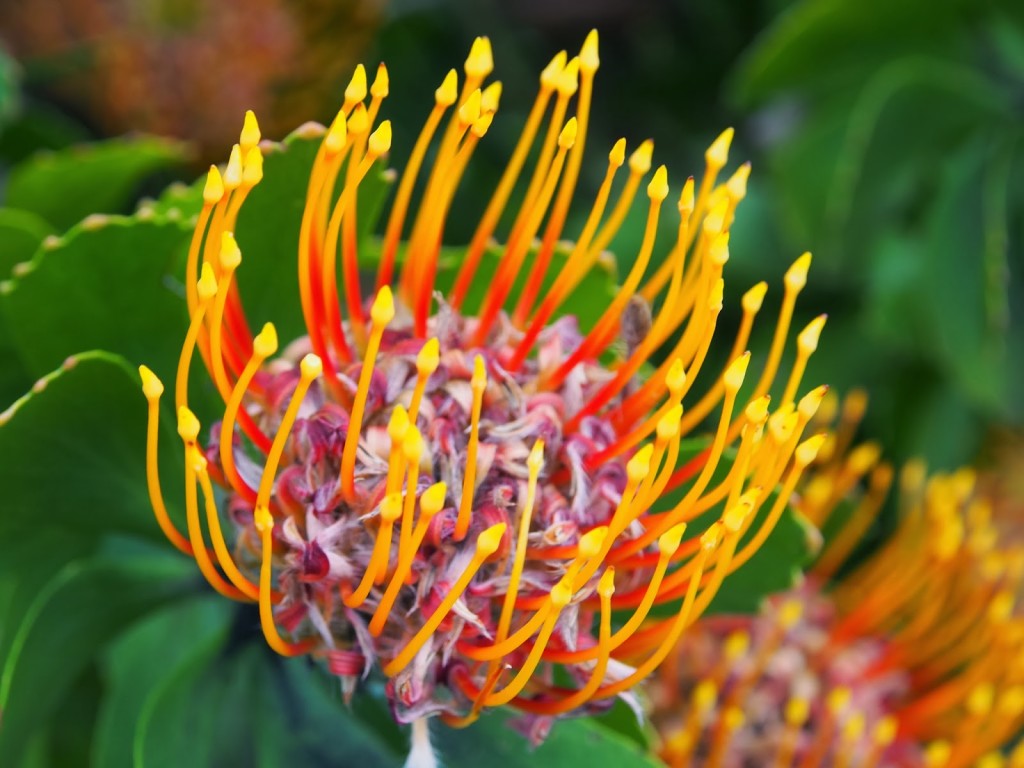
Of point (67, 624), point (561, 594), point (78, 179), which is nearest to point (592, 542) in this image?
point (561, 594)

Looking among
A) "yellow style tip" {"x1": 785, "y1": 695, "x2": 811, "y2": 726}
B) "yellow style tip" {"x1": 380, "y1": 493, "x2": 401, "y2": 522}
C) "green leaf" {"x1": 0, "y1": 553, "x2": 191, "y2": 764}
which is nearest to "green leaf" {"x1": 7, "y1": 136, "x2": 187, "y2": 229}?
"green leaf" {"x1": 0, "y1": 553, "x2": 191, "y2": 764}

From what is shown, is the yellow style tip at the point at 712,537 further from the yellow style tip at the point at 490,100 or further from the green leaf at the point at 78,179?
the green leaf at the point at 78,179

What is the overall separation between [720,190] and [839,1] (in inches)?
17.9

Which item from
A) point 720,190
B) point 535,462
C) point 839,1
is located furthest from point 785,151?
point 535,462

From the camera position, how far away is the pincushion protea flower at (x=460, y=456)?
0.40 m

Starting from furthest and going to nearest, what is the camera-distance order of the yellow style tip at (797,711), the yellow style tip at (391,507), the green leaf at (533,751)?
the yellow style tip at (797,711), the green leaf at (533,751), the yellow style tip at (391,507)

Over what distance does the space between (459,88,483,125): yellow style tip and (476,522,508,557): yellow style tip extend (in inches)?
5.9

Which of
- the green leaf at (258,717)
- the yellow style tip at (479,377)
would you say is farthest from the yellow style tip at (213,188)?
the green leaf at (258,717)

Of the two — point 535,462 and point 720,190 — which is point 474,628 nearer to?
point 535,462

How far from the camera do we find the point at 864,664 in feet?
2.30

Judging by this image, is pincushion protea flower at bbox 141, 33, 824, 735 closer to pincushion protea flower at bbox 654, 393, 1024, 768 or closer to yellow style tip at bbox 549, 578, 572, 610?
yellow style tip at bbox 549, 578, 572, 610

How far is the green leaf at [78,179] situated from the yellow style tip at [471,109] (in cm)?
22

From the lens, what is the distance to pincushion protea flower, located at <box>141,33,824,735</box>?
396 mm

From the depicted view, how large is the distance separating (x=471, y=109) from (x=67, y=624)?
0.27m
